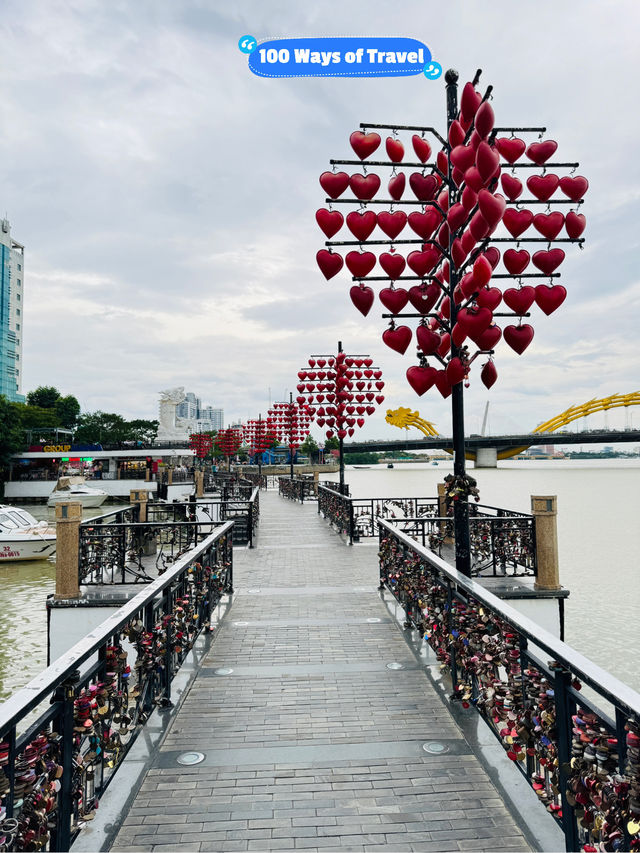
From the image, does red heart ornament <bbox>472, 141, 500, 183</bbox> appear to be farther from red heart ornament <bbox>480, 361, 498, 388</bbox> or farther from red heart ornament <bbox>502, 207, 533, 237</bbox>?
red heart ornament <bbox>480, 361, 498, 388</bbox>

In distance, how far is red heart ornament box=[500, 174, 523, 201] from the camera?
500 cm

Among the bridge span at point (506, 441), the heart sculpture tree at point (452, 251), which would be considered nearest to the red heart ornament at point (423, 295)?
the heart sculpture tree at point (452, 251)

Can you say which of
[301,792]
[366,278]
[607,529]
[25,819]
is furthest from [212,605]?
[607,529]

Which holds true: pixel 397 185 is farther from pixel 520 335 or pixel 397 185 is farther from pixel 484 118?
pixel 520 335

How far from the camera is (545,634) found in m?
3.01

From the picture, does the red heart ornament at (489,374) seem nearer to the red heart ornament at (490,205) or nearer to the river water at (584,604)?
the red heart ornament at (490,205)

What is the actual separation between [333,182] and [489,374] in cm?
250

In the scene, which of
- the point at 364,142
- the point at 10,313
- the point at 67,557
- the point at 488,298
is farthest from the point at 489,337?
the point at 10,313

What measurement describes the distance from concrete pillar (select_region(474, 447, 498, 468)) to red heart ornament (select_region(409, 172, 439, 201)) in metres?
66.2

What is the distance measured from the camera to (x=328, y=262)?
18.6 ft

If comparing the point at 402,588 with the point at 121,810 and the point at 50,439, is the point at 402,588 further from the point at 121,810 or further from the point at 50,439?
the point at 50,439

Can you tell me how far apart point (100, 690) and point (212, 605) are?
13.5ft

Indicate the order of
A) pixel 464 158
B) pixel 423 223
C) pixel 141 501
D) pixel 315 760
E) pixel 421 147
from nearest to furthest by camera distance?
1. pixel 315 760
2. pixel 464 158
3. pixel 423 223
4. pixel 421 147
5. pixel 141 501

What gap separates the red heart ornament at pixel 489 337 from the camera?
4953 mm
